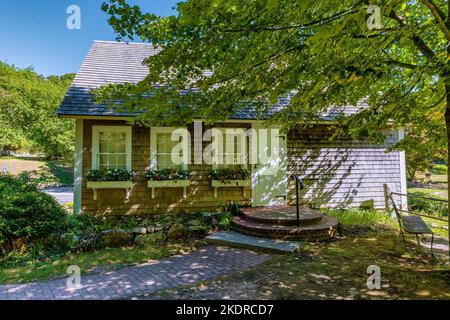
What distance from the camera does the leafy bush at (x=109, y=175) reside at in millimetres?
6277

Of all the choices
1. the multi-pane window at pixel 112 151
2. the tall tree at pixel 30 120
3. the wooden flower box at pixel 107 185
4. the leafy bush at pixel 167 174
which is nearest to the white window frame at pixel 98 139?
the multi-pane window at pixel 112 151

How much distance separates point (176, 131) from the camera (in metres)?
7.01

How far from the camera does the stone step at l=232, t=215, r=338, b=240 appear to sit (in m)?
5.26

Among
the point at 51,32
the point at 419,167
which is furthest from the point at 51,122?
the point at 419,167

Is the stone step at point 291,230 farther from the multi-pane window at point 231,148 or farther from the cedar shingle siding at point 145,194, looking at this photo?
the multi-pane window at point 231,148

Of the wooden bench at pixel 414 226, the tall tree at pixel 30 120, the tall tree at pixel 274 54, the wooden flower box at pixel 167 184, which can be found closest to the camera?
the tall tree at pixel 274 54

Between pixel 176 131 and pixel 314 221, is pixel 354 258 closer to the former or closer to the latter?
pixel 314 221

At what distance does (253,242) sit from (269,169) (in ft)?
9.71

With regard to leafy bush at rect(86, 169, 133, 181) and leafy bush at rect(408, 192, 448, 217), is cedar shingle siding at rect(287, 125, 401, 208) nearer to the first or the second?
leafy bush at rect(408, 192, 448, 217)

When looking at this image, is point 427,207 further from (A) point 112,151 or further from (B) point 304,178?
(A) point 112,151

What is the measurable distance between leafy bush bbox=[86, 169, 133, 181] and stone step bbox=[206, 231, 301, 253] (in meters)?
2.76

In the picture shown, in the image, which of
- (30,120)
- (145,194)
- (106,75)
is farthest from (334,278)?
(30,120)

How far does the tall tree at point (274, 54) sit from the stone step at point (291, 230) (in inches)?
89.9
